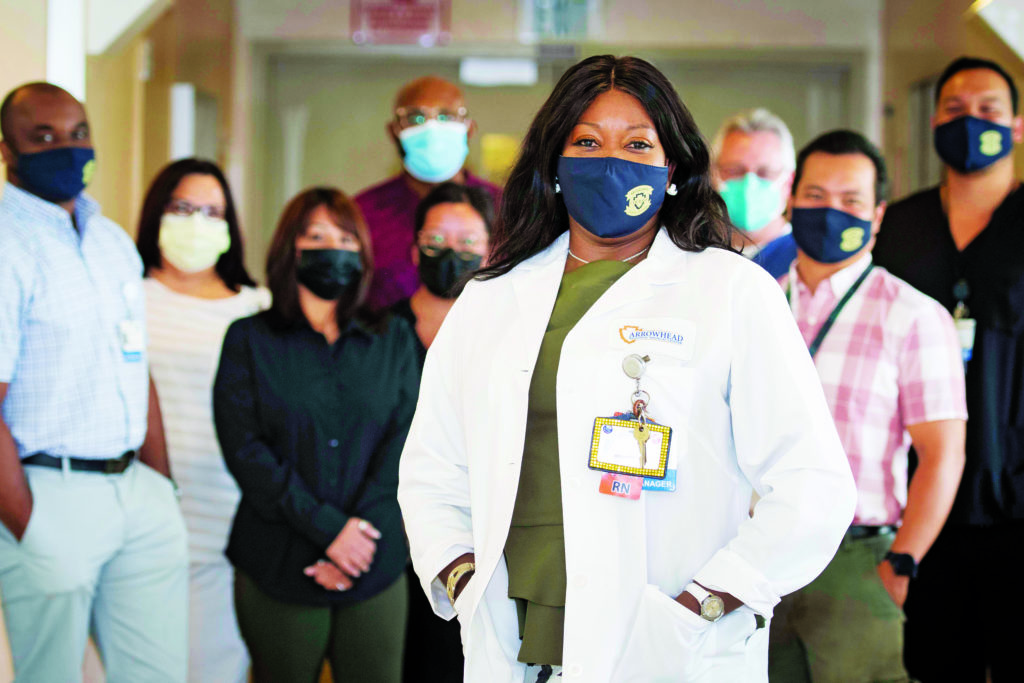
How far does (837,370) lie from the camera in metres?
2.48

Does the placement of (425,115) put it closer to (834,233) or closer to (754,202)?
(754,202)

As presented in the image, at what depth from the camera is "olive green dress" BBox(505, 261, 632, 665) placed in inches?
63.1

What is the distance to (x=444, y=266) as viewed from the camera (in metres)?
2.95

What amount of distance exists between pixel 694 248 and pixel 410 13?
4259mm

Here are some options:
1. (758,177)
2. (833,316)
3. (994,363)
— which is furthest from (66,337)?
(994,363)

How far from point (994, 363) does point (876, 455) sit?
597mm

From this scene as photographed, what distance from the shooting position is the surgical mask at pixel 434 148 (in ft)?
11.1

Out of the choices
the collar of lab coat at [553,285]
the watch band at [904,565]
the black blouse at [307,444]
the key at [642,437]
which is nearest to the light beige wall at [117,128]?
the black blouse at [307,444]

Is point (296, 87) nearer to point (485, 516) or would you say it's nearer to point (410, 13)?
point (410, 13)

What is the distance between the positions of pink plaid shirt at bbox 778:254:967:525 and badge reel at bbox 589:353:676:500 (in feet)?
3.44

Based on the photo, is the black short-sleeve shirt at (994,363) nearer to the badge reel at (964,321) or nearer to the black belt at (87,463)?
the badge reel at (964,321)

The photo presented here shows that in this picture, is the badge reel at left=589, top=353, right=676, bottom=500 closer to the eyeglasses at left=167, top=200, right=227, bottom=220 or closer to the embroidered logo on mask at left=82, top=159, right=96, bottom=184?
the embroidered logo on mask at left=82, top=159, right=96, bottom=184

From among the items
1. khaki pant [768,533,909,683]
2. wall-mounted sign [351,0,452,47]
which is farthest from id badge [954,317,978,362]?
wall-mounted sign [351,0,452,47]

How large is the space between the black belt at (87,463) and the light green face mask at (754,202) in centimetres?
205
